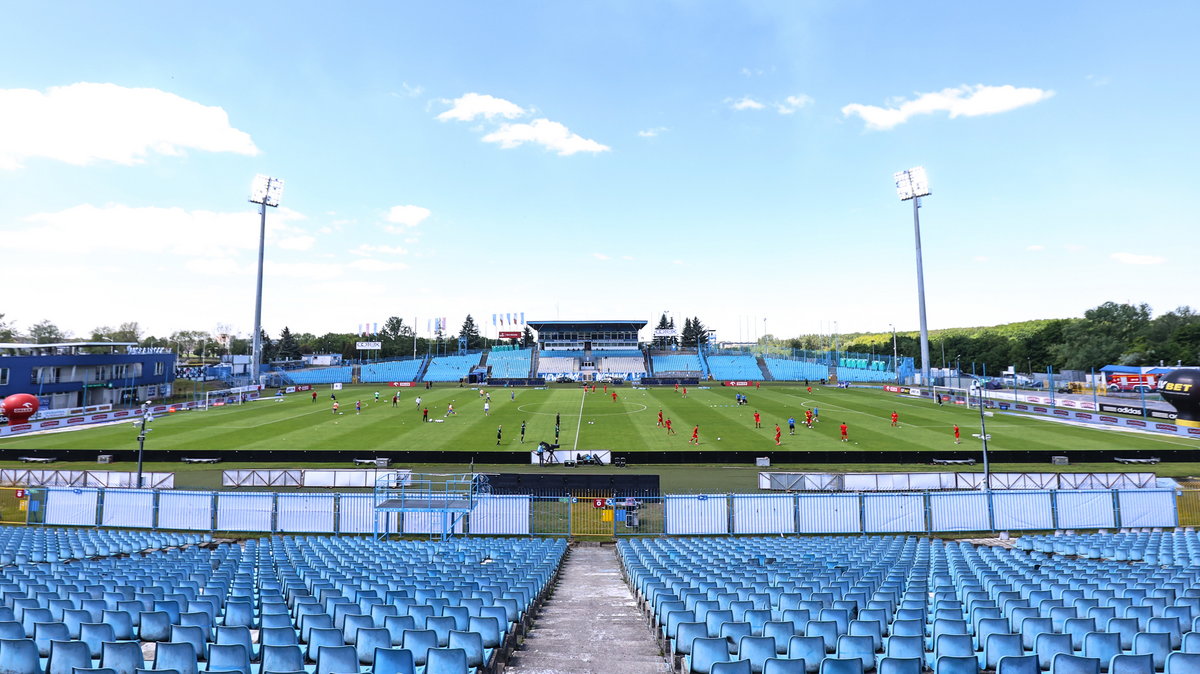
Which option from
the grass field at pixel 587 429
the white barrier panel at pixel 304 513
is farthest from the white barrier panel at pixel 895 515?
the white barrier panel at pixel 304 513

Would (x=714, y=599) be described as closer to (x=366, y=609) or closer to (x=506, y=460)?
(x=366, y=609)

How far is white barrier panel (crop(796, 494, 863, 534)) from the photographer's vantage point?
66.0 ft

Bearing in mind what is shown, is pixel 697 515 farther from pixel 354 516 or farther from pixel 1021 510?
pixel 354 516

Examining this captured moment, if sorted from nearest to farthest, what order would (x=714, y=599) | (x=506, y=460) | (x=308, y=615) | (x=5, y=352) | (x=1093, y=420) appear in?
(x=308, y=615), (x=714, y=599), (x=506, y=460), (x=1093, y=420), (x=5, y=352)

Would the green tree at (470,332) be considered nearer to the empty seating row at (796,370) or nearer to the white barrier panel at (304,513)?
the empty seating row at (796,370)

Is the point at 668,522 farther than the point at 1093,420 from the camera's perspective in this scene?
No

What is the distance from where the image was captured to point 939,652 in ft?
19.6

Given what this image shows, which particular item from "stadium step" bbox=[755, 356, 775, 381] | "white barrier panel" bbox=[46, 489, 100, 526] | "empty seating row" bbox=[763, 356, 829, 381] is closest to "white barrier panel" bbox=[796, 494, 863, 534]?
"white barrier panel" bbox=[46, 489, 100, 526]

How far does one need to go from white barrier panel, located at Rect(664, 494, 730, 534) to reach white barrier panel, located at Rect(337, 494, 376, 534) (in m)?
9.50

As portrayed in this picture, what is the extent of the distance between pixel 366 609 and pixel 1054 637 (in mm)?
7460

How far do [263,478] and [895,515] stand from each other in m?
26.5

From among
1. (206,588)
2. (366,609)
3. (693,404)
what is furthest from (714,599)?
(693,404)

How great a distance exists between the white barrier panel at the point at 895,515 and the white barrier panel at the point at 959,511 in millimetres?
397

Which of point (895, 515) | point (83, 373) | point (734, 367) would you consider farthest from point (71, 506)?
point (734, 367)
